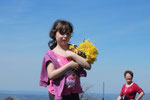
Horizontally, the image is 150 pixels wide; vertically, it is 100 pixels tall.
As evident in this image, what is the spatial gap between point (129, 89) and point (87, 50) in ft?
→ 17.9

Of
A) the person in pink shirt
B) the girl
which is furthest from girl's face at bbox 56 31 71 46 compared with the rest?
the person in pink shirt

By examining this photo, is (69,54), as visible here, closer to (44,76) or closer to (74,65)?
(74,65)

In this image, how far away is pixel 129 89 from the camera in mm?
9156

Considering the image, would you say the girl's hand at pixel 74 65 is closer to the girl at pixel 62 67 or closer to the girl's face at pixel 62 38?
the girl at pixel 62 67

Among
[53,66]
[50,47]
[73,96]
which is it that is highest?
[50,47]

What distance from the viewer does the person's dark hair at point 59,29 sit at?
163 inches

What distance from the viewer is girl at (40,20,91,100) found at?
3926 millimetres

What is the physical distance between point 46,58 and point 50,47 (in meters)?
0.29

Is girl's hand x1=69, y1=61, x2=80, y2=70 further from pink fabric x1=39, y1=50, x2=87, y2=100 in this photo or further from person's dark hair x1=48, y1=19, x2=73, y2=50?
person's dark hair x1=48, y1=19, x2=73, y2=50

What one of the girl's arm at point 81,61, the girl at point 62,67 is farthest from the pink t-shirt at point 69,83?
the girl's arm at point 81,61

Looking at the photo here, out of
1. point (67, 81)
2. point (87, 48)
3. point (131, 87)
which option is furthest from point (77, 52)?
point (131, 87)

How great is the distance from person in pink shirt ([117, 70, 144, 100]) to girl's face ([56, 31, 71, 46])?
5.37m

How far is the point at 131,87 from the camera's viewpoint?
9.18 meters

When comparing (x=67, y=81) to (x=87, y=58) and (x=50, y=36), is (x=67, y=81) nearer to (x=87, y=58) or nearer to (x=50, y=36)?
(x=87, y=58)
